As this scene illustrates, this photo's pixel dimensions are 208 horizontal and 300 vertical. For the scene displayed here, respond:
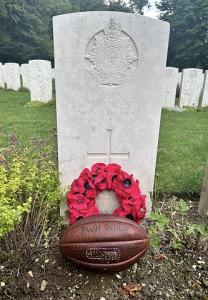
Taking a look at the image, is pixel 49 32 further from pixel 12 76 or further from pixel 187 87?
pixel 187 87

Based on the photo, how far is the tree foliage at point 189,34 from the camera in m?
21.0

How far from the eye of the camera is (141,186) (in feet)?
9.82

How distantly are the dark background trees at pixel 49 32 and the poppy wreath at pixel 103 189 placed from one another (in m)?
20.7

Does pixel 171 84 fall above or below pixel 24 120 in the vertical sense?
above

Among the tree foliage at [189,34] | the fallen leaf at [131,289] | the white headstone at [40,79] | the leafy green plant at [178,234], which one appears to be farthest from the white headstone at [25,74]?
the tree foliage at [189,34]

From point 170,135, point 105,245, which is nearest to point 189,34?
point 170,135

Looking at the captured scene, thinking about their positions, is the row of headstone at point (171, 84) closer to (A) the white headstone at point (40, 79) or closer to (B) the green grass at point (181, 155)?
(A) the white headstone at point (40, 79)

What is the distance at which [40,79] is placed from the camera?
10.2 m

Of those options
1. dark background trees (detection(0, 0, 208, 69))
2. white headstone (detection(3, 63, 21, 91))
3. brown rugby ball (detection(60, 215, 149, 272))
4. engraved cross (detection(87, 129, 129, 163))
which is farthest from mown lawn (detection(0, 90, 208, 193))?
dark background trees (detection(0, 0, 208, 69))

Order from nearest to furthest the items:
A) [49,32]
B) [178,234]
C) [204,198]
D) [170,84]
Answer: [178,234]
[204,198]
[170,84]
[49,32]

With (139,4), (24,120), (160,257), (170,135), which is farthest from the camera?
(139,4)

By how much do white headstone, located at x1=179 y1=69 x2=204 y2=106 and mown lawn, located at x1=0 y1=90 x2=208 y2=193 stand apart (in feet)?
2.86

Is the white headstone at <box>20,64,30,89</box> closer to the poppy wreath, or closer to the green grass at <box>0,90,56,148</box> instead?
the green grass at <box>0,90,56,148</box>

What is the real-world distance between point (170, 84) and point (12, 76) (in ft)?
26.3
